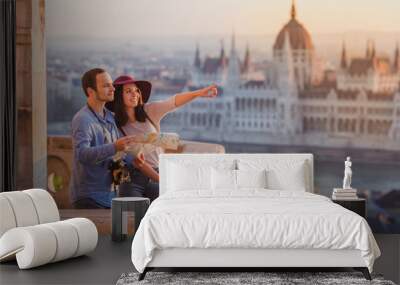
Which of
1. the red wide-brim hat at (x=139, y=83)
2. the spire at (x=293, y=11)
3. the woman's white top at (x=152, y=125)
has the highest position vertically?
the spire at (x=293, y=11)

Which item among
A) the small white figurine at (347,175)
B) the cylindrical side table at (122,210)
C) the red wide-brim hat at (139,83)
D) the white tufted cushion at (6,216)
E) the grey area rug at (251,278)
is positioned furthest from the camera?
the red wide-brim hat at (139,83)

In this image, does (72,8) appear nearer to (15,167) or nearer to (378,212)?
(15,167)

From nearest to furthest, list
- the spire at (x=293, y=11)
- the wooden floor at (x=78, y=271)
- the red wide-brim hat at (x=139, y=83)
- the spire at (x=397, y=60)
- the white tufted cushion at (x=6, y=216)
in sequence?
the wooden floor at (x=78, y=271)
the white tufted cushion at (x=6, y=216)
the spire at (x=397, y=60)
the spire at (x=293, y=11)
the red wide-brim hat at (x=139, y=83)

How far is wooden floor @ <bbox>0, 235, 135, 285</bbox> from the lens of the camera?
19.5 feet

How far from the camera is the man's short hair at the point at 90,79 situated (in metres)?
9.02

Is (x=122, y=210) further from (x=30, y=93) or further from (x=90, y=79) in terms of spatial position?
(x=30, y=93)

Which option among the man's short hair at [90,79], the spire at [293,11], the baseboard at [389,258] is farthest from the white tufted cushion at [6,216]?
the spire at [293,11]

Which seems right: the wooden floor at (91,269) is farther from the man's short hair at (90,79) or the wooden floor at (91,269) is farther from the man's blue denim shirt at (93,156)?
the man's short hair at (90,79)

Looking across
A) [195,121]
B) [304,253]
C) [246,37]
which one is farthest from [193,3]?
[304,253]

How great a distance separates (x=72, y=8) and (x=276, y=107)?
103 inches

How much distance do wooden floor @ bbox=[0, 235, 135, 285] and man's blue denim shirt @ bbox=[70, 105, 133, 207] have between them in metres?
1.68

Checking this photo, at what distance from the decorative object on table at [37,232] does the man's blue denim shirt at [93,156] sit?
1769 millimetres

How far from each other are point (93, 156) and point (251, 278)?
349 cm

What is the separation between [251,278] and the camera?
5.95m
